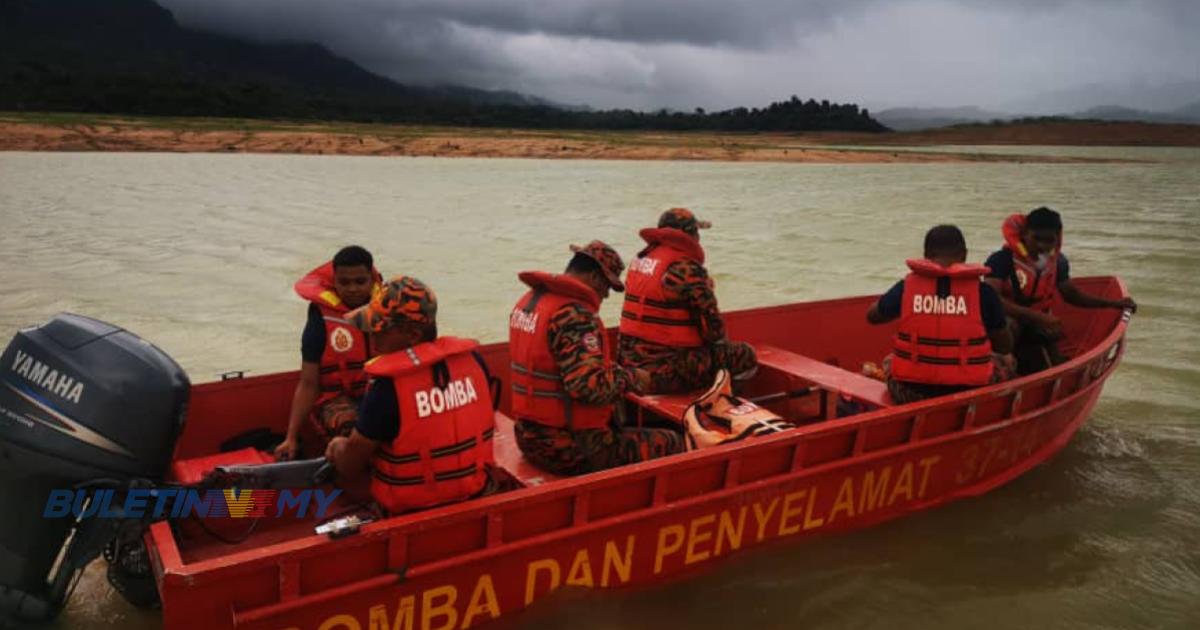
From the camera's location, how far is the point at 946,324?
496 cm

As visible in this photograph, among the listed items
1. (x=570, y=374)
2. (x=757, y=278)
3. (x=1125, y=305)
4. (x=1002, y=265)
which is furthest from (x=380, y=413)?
(x=757, y=278)

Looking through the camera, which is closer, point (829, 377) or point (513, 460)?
point (513, 460)

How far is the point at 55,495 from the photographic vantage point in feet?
10.6

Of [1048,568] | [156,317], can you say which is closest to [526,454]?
[1048,568]

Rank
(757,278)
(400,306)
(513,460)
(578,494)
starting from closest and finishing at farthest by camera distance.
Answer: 1. (400,306)
2. (578,494)
3. (513,460)
4. (757,278)

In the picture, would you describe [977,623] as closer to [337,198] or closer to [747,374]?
[747,374]

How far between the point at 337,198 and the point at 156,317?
44.5 feet

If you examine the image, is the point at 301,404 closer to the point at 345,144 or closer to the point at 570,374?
the point at 570,374

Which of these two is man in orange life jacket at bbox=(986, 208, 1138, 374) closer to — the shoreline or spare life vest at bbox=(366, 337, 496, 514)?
spare life vest at bbox=(366, 337, 496, 514)

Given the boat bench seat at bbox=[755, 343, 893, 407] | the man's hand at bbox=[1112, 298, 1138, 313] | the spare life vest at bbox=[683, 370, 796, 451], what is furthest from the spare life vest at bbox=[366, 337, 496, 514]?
the man's hand at bbox=[1112, 298, 1138, 313]

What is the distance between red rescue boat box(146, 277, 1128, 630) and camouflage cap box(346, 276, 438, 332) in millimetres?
760

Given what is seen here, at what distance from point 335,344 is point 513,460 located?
1077mm

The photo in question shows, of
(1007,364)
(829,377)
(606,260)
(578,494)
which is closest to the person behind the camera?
(578,494)

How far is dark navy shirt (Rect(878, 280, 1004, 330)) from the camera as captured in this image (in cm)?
500
